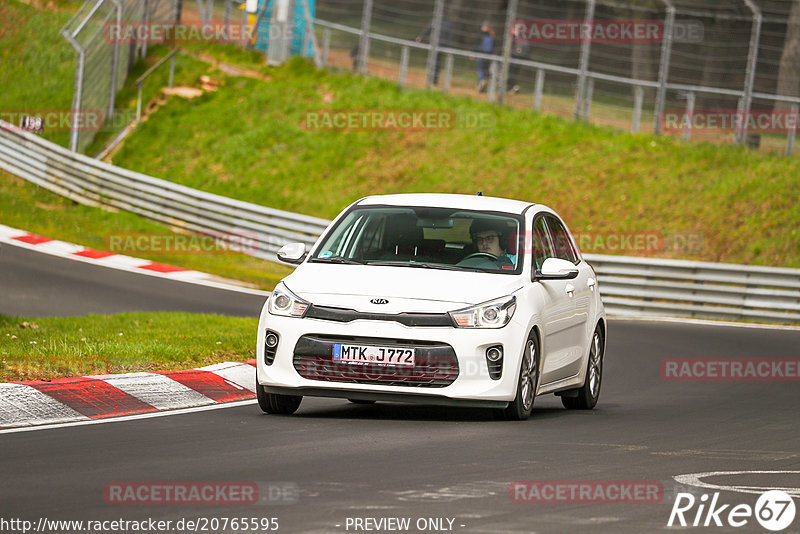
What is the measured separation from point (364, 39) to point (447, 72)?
2.53m

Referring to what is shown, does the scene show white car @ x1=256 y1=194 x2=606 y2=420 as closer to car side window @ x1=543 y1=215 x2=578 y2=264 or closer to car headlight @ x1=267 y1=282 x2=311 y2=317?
car headlight @ x1=267 y1=282 x2=311 y2=317

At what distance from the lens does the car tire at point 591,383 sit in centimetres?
1189

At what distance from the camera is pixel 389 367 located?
964cm

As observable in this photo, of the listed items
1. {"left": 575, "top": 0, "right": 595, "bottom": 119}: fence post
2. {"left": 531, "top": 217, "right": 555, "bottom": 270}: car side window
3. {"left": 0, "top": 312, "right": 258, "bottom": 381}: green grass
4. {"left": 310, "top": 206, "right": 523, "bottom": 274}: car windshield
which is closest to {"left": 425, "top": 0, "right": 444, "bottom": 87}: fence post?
{"left": 575, "top": 0, "right": 595, "bottom": 119}: fence post

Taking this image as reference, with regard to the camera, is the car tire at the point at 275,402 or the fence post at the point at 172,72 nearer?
the car tire at the point at 275,402

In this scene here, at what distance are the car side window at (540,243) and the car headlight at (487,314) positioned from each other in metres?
0.87

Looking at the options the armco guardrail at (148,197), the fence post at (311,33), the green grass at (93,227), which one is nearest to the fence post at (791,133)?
the armco guardrail at (148,197)

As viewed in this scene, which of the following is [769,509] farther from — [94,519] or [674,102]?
[674,102]

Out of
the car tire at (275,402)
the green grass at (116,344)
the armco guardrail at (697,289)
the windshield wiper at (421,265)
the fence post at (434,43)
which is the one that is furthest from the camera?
the fence post at (434,43)

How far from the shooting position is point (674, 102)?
30.1 meters

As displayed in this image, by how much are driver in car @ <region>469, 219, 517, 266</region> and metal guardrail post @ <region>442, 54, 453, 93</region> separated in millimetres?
23456

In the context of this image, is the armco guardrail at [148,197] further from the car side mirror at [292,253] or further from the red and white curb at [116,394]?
the car side mirror at [292,253]

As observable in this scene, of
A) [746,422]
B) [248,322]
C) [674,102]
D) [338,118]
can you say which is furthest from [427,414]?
Answer: [338,118]

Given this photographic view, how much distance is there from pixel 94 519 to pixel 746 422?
6.40m
